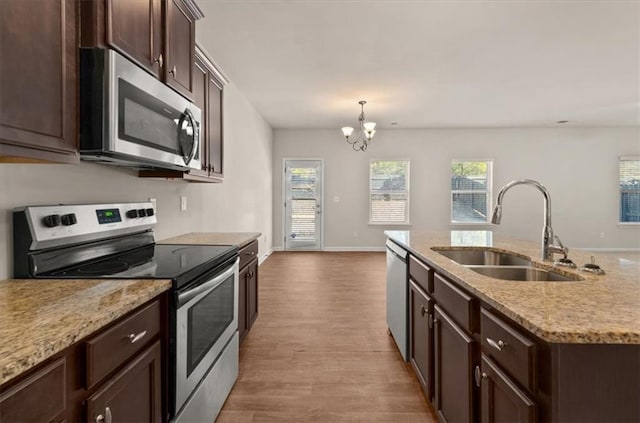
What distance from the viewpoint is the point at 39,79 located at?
38.7 inches

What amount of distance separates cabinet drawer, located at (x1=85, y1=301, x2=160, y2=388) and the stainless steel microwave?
24.0 inches

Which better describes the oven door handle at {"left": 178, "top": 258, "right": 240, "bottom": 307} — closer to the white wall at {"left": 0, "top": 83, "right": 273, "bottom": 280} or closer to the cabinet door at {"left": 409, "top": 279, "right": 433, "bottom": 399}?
the white wall at {"left": 0, "top": 83, "right": 273, "bottom": 280}

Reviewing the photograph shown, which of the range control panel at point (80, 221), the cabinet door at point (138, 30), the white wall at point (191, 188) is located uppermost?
the cabinet door at point (138, 30)

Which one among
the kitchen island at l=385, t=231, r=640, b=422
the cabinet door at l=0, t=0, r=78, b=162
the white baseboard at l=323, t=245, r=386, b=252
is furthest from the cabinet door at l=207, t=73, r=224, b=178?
the white baseboard at l=323, t=245, r=386, b=252

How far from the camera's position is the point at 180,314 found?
1.28m

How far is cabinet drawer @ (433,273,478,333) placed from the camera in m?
1.23

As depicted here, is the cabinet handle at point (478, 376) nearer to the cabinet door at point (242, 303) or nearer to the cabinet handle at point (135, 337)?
the cabinet handle at point (135, 337)

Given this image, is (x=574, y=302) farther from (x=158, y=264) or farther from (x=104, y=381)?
(x=158, y=264)

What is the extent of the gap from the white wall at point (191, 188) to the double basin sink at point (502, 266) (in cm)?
196

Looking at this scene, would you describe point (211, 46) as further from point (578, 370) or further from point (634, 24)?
point (634, 24)

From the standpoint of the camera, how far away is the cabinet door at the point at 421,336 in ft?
5.72

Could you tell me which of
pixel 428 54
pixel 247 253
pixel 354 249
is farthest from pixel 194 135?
pixel 354 249

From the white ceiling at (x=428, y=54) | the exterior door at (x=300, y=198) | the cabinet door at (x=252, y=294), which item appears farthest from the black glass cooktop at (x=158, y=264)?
the exterior door at (x=300, y=198)

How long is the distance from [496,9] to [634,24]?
56.0 inches
